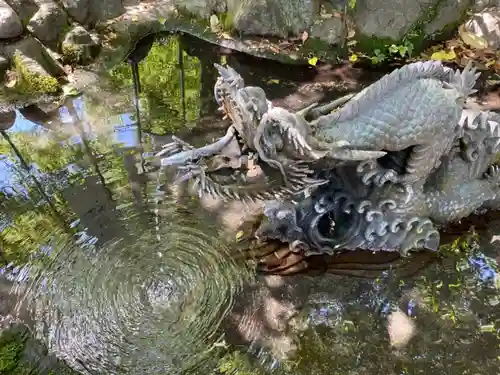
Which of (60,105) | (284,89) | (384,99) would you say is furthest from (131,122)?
(384,99)

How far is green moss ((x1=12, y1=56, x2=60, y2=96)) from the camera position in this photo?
20.2 ft

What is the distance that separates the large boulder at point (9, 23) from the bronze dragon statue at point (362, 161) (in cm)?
411

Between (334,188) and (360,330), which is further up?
(334,188)

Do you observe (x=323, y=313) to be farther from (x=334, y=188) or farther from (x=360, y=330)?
(x=334, y=188)

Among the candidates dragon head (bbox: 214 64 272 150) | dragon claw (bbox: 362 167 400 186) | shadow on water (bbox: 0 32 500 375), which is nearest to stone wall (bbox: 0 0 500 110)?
shadow on water (bbox: 0 32 500 375)

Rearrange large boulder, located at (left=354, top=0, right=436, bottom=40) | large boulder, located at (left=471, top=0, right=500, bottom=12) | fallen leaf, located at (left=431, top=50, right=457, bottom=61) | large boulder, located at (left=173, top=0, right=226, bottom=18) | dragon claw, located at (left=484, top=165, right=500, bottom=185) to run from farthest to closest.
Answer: large boulder, located at (left=173, top=0, right=226, bottom=18), large boulder, located at (left=471, top=0, right=500, bottom=12), large boulder, located at (left=354, top=0, right=436, bottom=40), fallen leaf, located at (left=431, top=50, right=457, bottom=61), dragon claw, located at (left=484, top=165, right=500, bottom=185)

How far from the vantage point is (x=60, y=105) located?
606 cm

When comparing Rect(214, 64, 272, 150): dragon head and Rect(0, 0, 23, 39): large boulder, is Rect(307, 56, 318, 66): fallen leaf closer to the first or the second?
Rect(214, 64, 272, 150): dragon head

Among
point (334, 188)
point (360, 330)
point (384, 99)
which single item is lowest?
point (360, 330)

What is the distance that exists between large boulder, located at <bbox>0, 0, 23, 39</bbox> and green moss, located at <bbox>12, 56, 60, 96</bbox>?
49 centimetres

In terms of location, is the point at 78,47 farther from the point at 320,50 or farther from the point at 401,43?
the point at 401,43

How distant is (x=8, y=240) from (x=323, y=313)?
2591 mm

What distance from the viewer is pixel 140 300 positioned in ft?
12.2

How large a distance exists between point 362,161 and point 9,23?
5.16m
